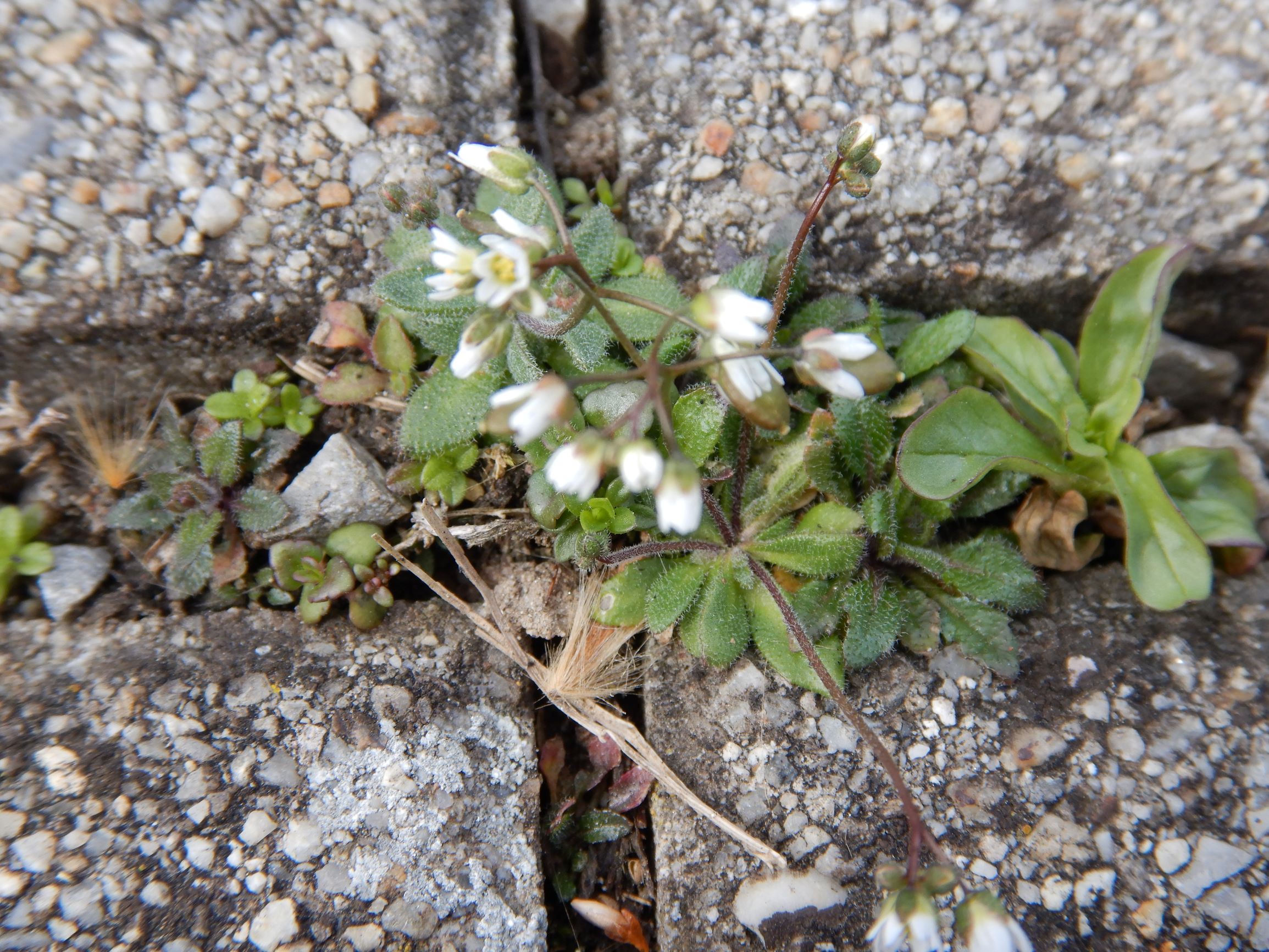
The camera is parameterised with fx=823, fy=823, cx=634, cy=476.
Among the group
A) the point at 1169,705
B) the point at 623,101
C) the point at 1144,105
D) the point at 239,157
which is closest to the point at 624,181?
the point at 623,101

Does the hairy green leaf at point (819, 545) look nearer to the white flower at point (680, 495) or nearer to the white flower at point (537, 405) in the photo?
the white flower at point (680, 495)

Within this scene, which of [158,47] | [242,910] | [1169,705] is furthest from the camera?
[158,47]

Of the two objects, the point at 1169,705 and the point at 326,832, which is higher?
the point at 1169,705

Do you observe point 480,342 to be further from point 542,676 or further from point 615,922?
point 615,922

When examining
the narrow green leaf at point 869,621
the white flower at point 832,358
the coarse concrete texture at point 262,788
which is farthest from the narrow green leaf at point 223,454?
the narrow green leaf at point 869,621

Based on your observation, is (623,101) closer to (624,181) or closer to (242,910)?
(624,181)
